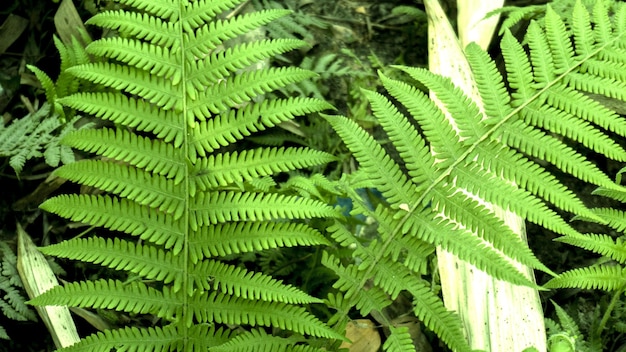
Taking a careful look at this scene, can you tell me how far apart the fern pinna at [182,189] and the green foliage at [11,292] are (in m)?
0.51

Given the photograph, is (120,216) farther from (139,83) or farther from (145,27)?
(145,27)

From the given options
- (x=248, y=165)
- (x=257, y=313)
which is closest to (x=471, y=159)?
(x=248, y=165)

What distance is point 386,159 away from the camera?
74.7 inches

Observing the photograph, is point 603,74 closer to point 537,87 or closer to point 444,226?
point 537,87

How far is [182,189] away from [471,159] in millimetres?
859

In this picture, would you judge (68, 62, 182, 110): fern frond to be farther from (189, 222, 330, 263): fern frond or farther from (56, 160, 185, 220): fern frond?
(189, 222, 330, 263): fern frond

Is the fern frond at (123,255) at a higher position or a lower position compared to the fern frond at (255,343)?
higher

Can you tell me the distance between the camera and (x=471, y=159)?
188 cm

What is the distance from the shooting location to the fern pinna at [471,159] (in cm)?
181

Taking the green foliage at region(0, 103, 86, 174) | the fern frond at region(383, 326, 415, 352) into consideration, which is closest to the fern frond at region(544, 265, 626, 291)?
the fern frond at region(383, 326, 415, 352)

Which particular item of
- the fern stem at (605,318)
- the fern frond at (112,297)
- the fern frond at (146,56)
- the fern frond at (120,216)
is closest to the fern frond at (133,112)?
the fern frond at (146,56)

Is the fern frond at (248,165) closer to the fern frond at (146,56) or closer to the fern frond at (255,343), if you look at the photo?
the fern frond at (146,56)

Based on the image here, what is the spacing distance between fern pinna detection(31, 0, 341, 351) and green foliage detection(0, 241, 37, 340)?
0.51 meters

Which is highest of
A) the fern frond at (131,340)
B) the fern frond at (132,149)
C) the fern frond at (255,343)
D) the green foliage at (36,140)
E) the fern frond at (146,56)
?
the fern frond at (146,56)
